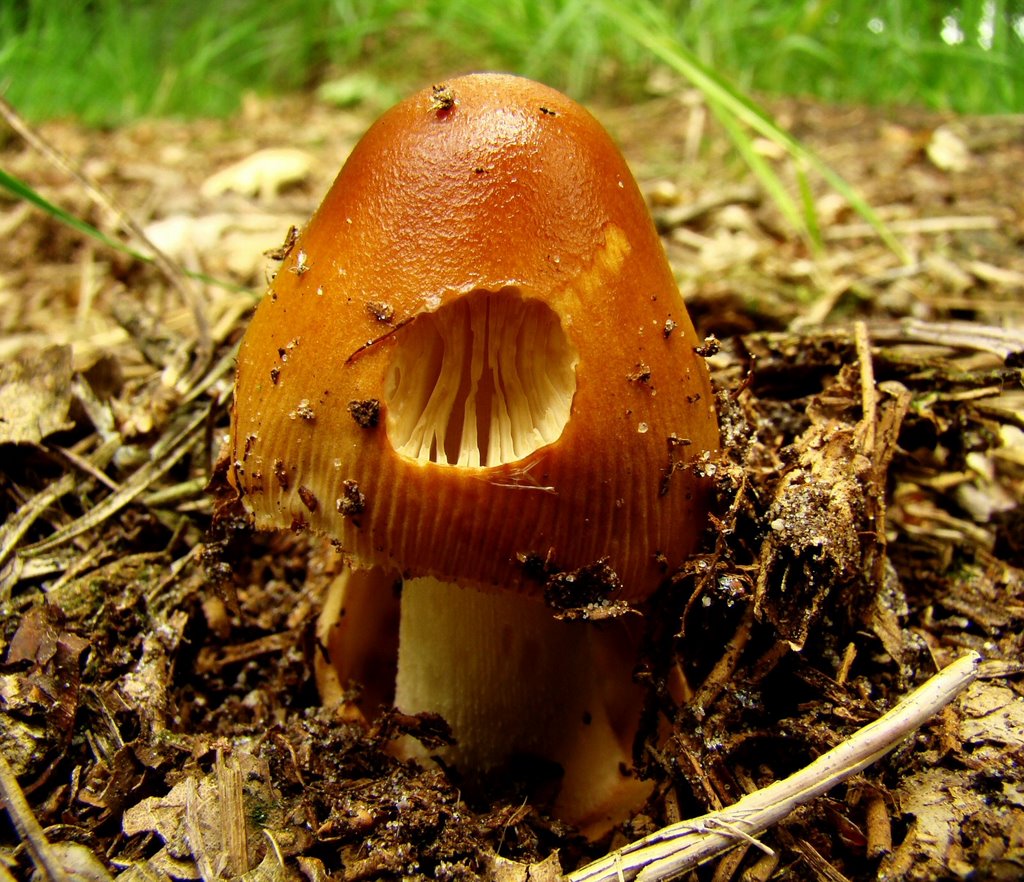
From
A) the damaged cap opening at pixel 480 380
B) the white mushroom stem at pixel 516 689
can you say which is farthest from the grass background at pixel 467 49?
the white mushroom stem at pixel 516 689

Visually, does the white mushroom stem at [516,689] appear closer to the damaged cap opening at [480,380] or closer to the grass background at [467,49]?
the damaged cap opening at [480,380]

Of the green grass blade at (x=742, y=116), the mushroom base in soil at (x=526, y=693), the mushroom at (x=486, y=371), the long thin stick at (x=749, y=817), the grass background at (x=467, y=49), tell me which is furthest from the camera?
the grass background at (x=467, y=49)

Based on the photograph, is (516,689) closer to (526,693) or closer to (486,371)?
(526,693)

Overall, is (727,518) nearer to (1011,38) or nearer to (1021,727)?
(1021,727)

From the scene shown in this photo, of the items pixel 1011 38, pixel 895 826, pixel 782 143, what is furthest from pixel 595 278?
pixel 1011 38

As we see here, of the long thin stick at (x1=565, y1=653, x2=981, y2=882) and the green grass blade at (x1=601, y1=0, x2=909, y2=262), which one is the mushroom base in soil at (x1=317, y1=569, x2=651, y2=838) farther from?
the green grass blade at (x1=601, y1=0, x2=909, y2=262)

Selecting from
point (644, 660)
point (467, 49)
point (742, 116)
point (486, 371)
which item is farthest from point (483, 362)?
point (467, 49)

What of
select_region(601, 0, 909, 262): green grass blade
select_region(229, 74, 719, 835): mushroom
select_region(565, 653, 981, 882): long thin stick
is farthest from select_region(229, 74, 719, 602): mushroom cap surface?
select_region(601, 0, 909, 262): green grass blade

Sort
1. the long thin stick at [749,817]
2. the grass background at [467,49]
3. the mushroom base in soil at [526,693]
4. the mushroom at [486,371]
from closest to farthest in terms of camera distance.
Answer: the long thin stick at [749,817] → the mushroom at [486,371] → the mushroom base in soil at [526,693] → the grass background at [467,49]
